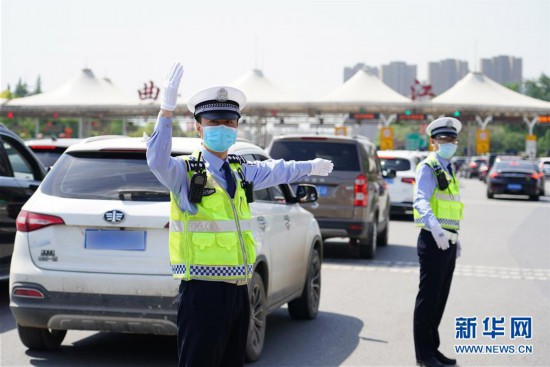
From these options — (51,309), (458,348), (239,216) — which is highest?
(239,216)

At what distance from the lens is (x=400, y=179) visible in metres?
23.0

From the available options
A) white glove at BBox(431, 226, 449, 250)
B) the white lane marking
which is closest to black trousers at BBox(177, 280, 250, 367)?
white glove at BBox(431, 226, 449, 250)

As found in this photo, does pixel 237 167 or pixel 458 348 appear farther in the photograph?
pixel 458 348

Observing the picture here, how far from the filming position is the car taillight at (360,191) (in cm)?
1427

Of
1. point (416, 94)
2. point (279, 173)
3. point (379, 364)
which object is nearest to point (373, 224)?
point (379, 364)

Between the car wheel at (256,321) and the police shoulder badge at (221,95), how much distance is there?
269cm

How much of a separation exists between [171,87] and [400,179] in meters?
19.1

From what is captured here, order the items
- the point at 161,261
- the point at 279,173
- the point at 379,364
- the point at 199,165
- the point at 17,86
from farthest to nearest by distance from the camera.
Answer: the point at 17,86
the point at 379,364
the point at 161,261
the point at 279,173
the point at 199,165

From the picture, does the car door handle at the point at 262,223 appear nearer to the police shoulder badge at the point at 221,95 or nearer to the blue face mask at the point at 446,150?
the blue face mask at the point at 446,150

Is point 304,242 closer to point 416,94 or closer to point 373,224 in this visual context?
point 373,224

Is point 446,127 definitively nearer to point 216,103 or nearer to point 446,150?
point 446,150

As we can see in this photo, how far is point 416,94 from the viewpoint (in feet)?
250

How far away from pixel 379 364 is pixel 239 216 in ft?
10.7

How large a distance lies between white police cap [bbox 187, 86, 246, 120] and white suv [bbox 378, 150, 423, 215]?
18.5m
